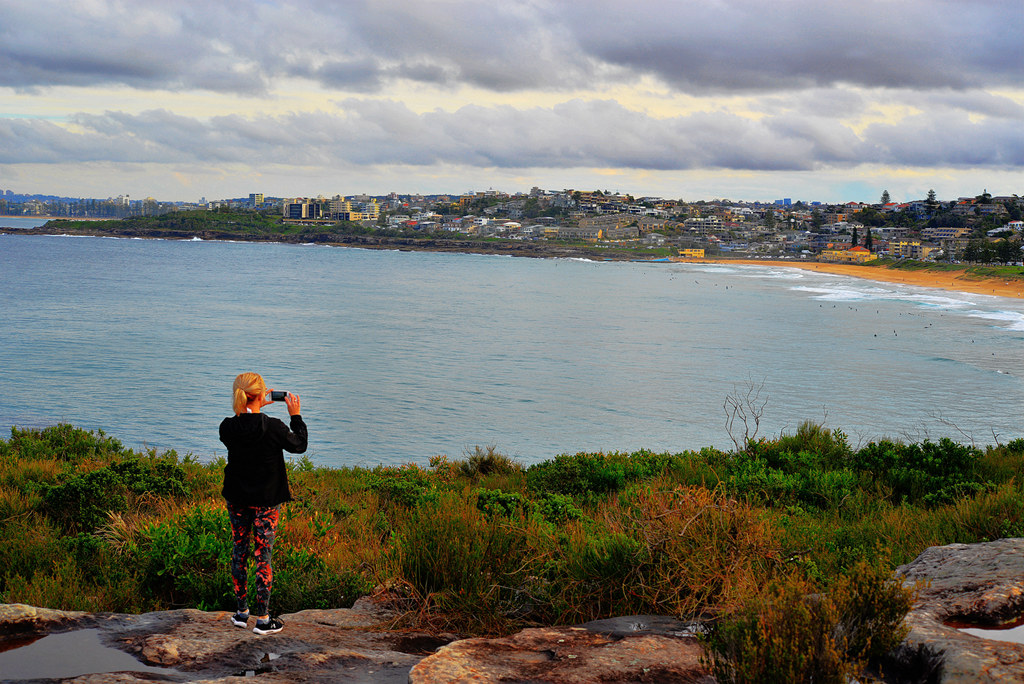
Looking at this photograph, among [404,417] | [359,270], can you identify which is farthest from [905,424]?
[359,270]

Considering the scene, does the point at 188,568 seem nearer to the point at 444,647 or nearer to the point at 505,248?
the point at 444,647

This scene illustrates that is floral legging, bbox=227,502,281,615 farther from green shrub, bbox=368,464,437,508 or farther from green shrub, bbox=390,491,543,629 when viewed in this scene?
green shrub, bbox=368,464,437,508

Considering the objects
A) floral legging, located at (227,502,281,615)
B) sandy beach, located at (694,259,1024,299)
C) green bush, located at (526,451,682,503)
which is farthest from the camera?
sandy beach, located at (694,259,1024,299)

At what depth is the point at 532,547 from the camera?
5.60m

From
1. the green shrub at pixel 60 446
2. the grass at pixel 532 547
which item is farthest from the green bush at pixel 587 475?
the green shrub at pixel 60 446

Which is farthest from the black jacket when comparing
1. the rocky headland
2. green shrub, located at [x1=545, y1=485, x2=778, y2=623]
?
green shrub, located at [x1=545, y1=485, x2=778, y2=623]

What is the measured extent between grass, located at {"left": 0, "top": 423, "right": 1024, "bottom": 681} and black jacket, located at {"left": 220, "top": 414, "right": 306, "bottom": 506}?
1.01 metres

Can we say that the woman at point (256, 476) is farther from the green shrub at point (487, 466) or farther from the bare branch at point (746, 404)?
the bare branch at point (746, 404)

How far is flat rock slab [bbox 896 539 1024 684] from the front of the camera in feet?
11.4

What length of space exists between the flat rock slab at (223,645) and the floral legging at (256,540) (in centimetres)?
20

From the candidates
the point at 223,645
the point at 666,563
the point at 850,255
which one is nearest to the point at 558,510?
the point at 666,563

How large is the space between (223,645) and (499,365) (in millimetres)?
24138

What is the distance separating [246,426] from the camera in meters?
4.75

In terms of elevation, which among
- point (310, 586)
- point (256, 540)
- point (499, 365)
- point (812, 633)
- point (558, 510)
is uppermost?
point (812, 633)
